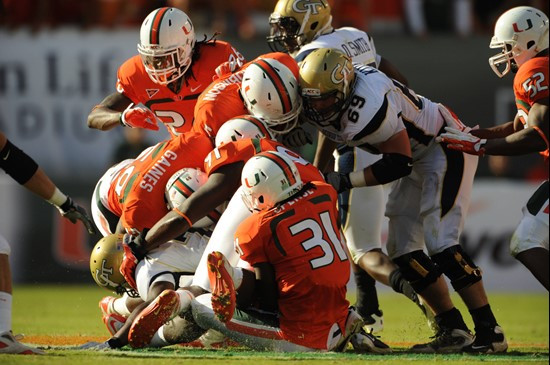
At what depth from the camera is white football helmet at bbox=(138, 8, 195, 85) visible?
24.6ft

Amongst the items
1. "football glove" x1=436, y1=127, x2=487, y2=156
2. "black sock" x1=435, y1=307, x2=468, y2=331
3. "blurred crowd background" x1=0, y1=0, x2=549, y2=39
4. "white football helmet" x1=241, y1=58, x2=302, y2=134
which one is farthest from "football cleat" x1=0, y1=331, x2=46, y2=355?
"blurred crowd background" x1=0, y1=0, x2=549, y2=39

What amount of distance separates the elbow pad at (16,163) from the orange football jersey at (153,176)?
2.10 feet

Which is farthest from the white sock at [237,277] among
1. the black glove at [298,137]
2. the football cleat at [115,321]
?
the black glove at [298,137]

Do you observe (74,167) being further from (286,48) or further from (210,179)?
(210,179)

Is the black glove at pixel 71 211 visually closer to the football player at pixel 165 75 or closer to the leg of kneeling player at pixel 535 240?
the football player at pixel 165 75

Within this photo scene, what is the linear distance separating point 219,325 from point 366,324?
1801 millimetres

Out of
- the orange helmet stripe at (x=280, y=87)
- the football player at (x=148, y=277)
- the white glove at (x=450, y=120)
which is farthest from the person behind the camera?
the white glove at (x=450, y=120)

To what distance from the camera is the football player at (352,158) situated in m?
7.16

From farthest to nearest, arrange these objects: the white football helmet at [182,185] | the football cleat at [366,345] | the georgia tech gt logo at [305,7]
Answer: the georgia tech gt logo at [305,7], the white football helmet at [182,185], the football cleat at [366,345]

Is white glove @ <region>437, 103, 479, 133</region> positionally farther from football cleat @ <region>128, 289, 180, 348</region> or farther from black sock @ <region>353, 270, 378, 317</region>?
football cleat @ <region>128, 289, 180, 348</region>

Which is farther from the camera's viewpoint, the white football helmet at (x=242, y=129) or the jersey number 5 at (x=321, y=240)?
the white football helmet at (x=242, y=129)

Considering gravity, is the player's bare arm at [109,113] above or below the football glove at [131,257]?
above

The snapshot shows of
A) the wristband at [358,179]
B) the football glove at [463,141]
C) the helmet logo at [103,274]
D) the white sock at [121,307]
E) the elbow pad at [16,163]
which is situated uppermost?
the elbow pad at [16,163]

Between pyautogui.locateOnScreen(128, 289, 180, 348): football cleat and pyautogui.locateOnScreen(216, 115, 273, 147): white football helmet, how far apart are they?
3.92 ft
